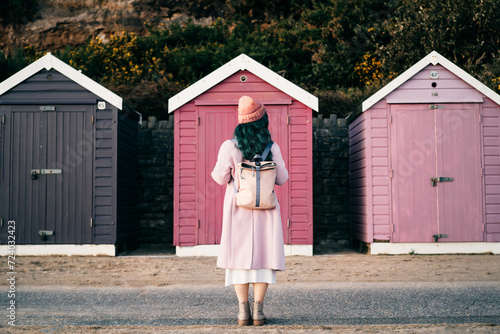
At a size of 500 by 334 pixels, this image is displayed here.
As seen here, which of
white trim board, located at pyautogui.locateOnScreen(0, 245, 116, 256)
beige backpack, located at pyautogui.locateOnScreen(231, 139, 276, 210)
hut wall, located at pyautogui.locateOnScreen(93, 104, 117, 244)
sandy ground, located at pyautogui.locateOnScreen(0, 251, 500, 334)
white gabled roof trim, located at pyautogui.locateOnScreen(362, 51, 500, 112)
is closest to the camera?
beige backpack, located at pyautogui.locateOnScreen(231, 139, 276, 210)

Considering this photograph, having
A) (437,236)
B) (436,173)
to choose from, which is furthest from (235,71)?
(437,236)

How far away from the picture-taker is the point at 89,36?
85.9 ft

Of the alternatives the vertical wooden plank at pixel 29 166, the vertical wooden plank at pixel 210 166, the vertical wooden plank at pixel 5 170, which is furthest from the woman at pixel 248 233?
the vertical wooden plank at pixel 5 170

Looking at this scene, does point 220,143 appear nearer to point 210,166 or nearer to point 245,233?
point 210,166

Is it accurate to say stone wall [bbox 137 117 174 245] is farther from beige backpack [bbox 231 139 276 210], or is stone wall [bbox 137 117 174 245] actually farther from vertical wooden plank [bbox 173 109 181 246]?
beige backpack [bbox 231 139 276 210]

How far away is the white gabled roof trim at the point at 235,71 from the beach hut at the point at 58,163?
1051mm

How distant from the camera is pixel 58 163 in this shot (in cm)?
870

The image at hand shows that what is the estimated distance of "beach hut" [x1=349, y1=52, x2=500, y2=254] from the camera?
8664mm

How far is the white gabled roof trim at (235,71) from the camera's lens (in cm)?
873

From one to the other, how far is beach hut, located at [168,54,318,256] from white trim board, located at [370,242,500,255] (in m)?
1.26

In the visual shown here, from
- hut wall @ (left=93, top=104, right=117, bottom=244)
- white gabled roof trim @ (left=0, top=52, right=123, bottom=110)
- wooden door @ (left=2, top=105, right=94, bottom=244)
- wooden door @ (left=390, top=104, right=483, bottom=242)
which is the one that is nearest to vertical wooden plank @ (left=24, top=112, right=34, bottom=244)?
wooden door @ (left=2, top=105, right=94, bottom=244)

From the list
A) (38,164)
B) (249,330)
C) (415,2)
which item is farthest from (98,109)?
(415,2)

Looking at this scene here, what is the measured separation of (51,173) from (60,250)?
4.09ft

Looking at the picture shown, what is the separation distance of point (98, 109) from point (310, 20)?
14.6m
